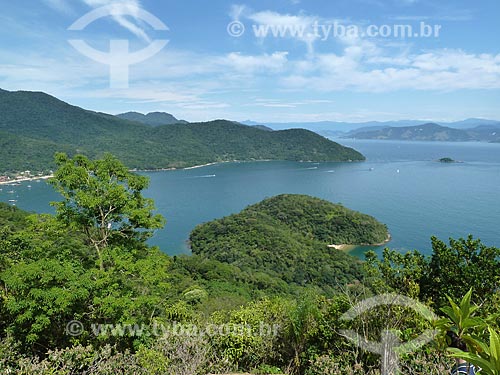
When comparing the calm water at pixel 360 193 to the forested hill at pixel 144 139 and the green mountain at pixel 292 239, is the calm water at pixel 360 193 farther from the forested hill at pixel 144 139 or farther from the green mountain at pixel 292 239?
the forested hill at pixel 144 139

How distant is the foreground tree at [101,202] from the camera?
615cm

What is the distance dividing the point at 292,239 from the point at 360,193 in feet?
94.1

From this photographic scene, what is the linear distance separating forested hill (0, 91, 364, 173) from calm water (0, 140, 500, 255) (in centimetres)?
1252

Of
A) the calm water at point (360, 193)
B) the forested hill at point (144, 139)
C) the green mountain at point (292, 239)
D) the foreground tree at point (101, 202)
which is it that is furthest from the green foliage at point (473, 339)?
the forested hill at point (144, 139)

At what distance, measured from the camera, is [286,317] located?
21.4ft

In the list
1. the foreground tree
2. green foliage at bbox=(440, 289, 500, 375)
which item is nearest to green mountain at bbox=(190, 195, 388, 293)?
the foreground tree

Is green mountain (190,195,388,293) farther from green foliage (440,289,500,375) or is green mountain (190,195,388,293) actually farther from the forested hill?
the forested hill

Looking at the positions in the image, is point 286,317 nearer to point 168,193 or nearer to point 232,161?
point 168,193

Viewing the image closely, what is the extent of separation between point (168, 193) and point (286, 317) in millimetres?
56823

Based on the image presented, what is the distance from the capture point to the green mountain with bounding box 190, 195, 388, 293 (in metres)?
30.3

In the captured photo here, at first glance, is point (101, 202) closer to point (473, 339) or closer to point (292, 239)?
point (473, 339)

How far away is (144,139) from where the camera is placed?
11212 cm

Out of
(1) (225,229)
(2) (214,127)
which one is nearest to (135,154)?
(2) (214,127)

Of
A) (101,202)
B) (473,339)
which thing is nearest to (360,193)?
(101,202)
